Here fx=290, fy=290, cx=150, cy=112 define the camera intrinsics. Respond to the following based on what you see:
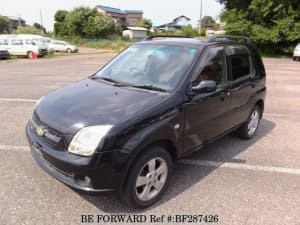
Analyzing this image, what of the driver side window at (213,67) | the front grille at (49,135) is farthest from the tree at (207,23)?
the front grille at (49,135)

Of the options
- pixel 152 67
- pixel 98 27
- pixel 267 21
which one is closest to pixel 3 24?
pixel 98 27

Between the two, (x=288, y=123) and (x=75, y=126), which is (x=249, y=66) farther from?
(x=75, y=126)

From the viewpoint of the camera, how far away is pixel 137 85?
3506mm

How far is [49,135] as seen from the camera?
287cm

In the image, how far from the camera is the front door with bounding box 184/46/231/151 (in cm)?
339

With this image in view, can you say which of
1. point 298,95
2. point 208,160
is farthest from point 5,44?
point 208,160

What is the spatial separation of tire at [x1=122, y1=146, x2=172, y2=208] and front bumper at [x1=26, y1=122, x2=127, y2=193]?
0.16 metres

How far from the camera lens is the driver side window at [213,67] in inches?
140

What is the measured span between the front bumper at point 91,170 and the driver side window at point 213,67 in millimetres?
1393

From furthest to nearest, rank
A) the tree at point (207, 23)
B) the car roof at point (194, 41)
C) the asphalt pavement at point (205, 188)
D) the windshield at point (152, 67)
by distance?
the tree at point (207, 23) → the car roof at point (194, 41) → the windshield at point (152, 67) → the asphalt pavement at point (205, 188)

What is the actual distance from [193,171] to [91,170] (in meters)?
1.66

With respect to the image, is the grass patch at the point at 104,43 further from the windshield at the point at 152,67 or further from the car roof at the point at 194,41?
the windshield at the point at 152,67

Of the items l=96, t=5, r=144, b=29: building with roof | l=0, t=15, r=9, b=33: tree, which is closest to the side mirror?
l=96, t=5, r=144, b=29: building with roof

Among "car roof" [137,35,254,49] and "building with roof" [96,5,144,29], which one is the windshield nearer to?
"car roof" [137,35,254,49]
